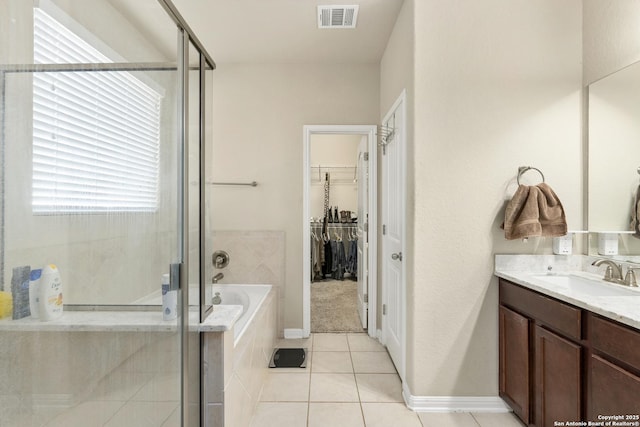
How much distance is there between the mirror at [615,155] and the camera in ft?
6.00

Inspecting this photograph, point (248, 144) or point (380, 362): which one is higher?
point (248, 144)

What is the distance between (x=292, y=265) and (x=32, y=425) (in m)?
2.70

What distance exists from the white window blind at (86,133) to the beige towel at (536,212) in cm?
199

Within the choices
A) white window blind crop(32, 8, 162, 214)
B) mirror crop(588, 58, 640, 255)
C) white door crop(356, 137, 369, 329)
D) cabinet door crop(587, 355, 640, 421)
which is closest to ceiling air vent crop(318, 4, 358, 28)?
white door crop(356, 137, 369, 329)

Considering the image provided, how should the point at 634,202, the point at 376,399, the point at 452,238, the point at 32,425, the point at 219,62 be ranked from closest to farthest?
the point at 32,425 < the point at 634,202 < the point at 452,238 < the point at 376,399 < the point at 219,62

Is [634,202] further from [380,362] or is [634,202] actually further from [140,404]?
[140,404]

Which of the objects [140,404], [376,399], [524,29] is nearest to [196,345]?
[140,404]

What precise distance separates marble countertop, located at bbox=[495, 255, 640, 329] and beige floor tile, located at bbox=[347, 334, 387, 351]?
58.4 inches

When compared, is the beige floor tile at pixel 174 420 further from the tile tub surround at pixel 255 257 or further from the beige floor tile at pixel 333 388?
the tile tub surround at pixel 255 257

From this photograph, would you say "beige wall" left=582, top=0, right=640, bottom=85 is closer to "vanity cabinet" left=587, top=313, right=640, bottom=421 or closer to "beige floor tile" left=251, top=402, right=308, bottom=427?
"vanity cabinet" left=587, top=313, right=640, bottom=421

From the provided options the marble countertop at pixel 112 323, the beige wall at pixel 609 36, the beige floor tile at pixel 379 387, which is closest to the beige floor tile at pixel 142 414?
the marble countertop at pixel 112 323

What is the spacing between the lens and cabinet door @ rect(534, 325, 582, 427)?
147 cm

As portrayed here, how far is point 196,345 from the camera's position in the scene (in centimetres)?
149

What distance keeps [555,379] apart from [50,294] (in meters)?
2.06
